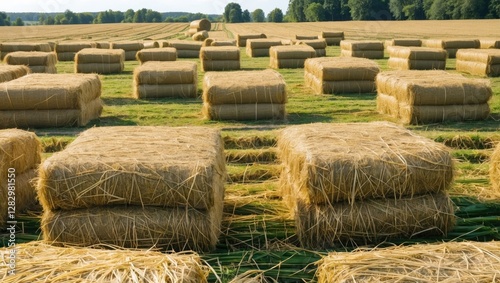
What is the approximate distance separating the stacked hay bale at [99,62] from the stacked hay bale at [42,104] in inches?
407

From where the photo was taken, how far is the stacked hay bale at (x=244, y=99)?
42.8 ft

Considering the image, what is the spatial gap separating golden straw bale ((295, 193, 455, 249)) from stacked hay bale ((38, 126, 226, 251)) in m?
0.91

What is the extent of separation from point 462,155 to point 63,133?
7.01m

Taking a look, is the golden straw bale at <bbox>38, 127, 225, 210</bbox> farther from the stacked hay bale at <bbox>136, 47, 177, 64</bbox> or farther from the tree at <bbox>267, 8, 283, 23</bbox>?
the tree at <bbox>267, 8, 283, 23</bbox>

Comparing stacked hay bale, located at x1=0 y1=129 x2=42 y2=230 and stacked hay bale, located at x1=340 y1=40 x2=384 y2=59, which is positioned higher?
stacked hay bale, located at x1=0 y1=129 x2=42 y2=230

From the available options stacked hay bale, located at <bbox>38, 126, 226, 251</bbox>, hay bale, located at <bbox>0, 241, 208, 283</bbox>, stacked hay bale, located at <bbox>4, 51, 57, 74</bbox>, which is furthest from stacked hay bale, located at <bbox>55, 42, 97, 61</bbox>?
hay bale, located at <bbox>0, 241, 208, 283</bbox>

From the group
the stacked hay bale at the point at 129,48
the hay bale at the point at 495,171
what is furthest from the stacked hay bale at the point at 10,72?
the stacked hay bale at the point at 129,48

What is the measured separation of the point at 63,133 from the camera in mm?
11930

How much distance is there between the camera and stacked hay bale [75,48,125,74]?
75.0 feet

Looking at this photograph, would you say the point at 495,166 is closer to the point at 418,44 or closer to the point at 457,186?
the point at 457,186


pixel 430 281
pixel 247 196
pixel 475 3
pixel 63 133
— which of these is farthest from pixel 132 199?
pixel 475 3

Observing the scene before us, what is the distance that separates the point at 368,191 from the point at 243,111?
7412mm

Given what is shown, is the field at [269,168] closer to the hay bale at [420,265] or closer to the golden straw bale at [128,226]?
the golden straw bale at [128,226]

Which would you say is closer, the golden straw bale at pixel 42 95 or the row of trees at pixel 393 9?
the golden straw bale at pixel 42 95
